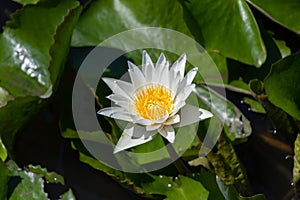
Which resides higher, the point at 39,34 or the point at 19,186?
the point at 39,34

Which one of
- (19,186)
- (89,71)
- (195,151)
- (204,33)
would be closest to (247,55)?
(204,33)

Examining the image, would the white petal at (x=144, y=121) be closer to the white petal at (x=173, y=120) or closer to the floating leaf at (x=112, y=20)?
the white petal at (x=173, y=120)

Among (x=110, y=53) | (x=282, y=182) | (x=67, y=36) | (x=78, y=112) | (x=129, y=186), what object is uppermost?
(x=67, y=36)

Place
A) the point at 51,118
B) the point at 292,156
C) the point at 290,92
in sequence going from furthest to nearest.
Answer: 1. the point at 51,118
2. the point at 292,156
3. the point at 290,92

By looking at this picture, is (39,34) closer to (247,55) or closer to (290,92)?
(247,55)

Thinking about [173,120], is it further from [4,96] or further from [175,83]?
[4,96]

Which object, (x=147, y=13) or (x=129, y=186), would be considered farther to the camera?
(x=147, y=13)

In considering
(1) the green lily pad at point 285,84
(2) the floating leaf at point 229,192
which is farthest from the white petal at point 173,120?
(1) the green lily pad at point 285,84

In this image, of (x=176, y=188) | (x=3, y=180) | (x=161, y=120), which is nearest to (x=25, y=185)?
(x=3, y=180)

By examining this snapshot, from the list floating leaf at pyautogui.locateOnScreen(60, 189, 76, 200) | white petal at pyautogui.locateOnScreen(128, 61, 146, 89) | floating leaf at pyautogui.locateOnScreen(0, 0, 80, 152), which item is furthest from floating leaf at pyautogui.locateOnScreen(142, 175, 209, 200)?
floating leaf at pyautogui.locateOnScreen(0, 0, 80, 152)
